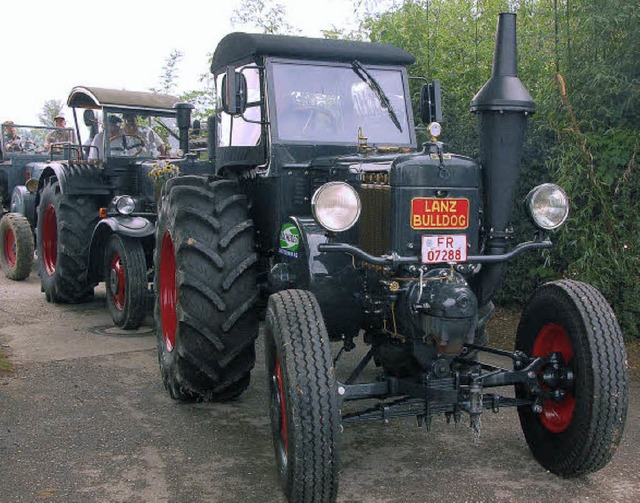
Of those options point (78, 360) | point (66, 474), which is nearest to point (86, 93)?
point (78, 360)

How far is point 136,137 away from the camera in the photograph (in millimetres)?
8289

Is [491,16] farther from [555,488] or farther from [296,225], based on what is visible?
[555,488]

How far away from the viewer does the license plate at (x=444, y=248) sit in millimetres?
3512

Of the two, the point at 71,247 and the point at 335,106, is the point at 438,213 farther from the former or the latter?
the point at 71,247

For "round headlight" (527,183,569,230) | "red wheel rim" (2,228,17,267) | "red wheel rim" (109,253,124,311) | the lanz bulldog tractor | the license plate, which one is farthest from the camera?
"red wheel rim" (2,228,17,267)

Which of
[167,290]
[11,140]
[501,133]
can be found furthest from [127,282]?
[11,140]

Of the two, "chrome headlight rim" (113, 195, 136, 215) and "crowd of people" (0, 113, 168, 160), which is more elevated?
"crowd of people" (0, 113, 168, 160)

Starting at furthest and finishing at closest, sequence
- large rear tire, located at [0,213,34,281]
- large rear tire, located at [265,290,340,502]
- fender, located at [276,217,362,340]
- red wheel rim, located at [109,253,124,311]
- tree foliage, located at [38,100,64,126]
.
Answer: tree foliage, located at [38,100,64,126] → large rear tire, located at [0,213,34,281] → red wheel rim, located at [109,253,124,311] → fender, located at [276,217,362,340] → large rear tire, located at [265,290,340,502]

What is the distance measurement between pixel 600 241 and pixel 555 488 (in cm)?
292

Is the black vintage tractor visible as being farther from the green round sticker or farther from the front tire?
the green round sticker

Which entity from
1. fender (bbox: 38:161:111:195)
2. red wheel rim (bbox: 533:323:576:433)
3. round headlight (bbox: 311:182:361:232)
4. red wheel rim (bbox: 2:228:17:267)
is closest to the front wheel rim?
round headlight (bbox: 311:182:361:232)

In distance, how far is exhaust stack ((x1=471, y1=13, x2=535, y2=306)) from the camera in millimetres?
3670

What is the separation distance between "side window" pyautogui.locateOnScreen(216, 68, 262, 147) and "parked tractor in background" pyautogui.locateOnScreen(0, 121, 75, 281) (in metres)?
3.90

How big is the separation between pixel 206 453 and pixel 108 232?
3965 millimetres
